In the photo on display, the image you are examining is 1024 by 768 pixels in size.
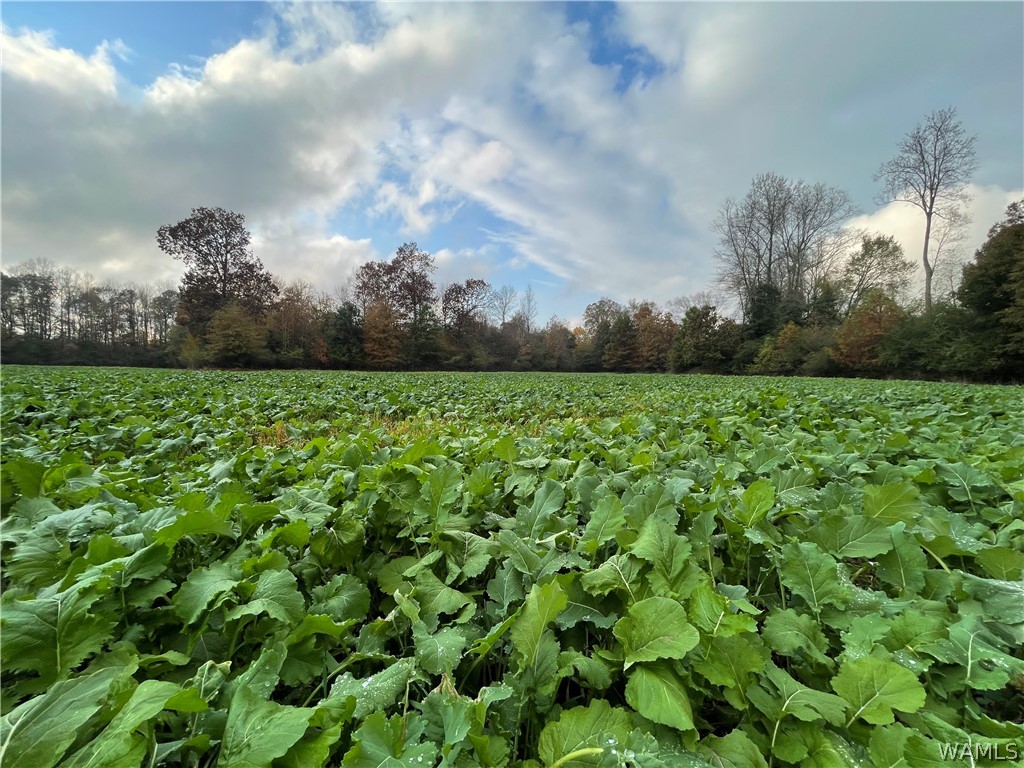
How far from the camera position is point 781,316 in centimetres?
3953

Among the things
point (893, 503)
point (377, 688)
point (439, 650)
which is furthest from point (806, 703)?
point (893, 503)

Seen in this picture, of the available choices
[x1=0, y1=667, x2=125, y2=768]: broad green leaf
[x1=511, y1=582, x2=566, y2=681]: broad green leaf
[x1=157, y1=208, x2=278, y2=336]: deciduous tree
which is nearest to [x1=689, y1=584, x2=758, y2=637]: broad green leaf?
[x1=511, y1=582, x2=566, y2=681]: broad green leaf

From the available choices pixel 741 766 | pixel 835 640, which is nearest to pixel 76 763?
pixel 741 766

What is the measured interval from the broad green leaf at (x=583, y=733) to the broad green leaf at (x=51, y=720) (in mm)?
925

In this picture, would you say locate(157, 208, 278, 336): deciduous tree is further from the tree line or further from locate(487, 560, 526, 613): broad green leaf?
locate(487, 560, 526, 613): broad green leaf

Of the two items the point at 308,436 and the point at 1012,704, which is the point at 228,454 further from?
the point at 1012,704

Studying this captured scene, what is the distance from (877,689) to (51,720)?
1.72m

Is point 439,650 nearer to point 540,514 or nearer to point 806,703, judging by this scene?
point 540,514

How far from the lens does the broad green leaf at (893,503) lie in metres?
1.60

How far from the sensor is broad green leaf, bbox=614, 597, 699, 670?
3.19ft

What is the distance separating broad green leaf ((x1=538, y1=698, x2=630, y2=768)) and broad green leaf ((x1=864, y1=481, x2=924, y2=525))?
1.32 m

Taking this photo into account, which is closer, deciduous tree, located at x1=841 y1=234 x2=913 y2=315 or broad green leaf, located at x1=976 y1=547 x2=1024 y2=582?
broad green leaf, located at x1=976 y1=547 x2=1024 y2=582

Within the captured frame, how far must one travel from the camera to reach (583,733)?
3.05 ft

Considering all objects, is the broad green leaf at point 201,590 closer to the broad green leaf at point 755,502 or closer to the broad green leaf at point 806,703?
the broad green leaf at point 806,703
